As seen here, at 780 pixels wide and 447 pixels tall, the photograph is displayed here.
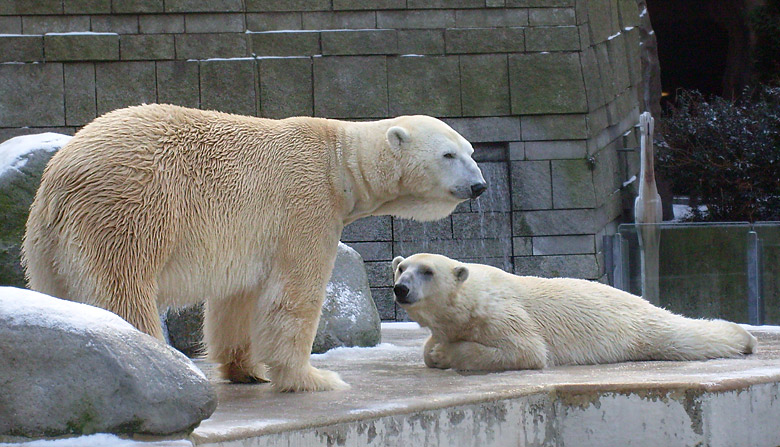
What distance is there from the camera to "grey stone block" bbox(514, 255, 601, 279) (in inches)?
369

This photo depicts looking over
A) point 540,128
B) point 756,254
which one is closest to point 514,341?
point 756,254

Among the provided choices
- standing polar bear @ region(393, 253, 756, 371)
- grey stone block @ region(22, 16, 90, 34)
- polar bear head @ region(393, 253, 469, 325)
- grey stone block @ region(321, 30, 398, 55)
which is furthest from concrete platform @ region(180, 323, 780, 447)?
grey stone block @ region(22, 16, 90, 34)

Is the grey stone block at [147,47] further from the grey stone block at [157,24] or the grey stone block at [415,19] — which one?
the grey stone block at [415,19]

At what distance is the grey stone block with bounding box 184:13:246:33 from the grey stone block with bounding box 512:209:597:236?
3.05 metres

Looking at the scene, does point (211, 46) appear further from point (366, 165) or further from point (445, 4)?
point (366, 165)

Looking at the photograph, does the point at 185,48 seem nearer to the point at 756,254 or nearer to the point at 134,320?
the point at 756,254

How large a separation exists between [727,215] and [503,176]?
4.25m

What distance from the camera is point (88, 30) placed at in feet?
29.8

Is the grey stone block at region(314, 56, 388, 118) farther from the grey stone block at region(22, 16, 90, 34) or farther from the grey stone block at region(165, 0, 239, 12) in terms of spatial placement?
the grey stone block at region(22, 16, 90, 34)

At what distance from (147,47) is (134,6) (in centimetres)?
38

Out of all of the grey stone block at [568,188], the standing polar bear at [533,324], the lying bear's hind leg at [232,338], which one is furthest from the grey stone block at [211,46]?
the lying bear's hind leg at [232,338]

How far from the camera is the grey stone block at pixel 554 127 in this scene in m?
9.41

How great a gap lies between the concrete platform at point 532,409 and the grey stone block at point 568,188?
15.2ft

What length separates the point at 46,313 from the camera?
9.12 ft
